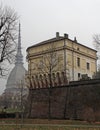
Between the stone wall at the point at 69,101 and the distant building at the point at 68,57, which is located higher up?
the distant building at the point at 68,57

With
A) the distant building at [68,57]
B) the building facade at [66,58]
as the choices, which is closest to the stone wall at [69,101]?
the building facade at [66,58]

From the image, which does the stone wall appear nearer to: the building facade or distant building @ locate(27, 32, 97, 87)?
the building facade

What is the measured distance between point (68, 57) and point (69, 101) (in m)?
14.8

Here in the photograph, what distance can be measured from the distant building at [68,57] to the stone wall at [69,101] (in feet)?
22.8

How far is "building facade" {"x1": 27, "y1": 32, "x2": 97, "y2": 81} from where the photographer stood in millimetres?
51406

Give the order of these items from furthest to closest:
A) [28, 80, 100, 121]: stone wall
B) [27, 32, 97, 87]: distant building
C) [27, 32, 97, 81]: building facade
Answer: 1. [27, 32, 97, 87]: distant building
2. [27, 32, 97, 81]: building facade
3. [28, 80, 100, 121]: stone wall

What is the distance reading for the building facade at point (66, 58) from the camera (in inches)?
2024

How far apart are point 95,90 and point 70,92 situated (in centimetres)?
472

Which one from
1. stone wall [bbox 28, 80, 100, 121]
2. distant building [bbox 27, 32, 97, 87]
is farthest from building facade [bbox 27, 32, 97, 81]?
stone wall [bbox 28, 80, 100, 121]

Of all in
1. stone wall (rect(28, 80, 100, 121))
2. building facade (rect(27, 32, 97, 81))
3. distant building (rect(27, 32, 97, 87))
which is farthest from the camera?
distant building (rect(27, 32, 97, 87))

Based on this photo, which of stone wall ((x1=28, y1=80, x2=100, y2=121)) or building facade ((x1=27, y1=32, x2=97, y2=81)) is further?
building facade ((x1=27, y1=32, x2=97, y2=81))

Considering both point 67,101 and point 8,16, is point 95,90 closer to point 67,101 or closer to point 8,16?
point 67,101

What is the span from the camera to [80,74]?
57.2 meters

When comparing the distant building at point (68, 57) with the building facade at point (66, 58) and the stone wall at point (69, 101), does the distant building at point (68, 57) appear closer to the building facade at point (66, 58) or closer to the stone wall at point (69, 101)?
the building facade at point (66, 58)
